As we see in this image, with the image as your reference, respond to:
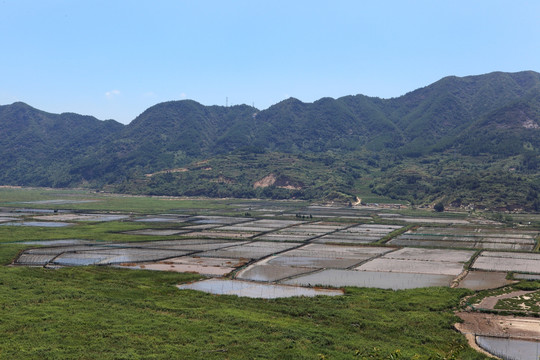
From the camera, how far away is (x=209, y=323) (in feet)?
134

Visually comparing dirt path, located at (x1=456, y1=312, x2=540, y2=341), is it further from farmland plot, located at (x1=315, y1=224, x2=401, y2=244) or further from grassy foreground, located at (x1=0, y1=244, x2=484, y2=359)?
farmland plot, located at (x1=315, y1=224, x2=401, y2=244)

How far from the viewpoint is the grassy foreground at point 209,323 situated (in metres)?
34.8

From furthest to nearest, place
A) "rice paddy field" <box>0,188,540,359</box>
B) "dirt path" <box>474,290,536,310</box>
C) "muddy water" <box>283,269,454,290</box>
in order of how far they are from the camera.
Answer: "muddy water" <box>283,269,454,290</box> → "dirt path" <box>474,290,536,310</box> → "rice paddy field" <box>0,188,540,359</box>

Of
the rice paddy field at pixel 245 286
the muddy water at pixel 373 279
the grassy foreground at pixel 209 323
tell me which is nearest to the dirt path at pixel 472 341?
the rice paddy field at pixel 245 286

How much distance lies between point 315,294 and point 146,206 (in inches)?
5030

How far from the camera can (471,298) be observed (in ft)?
172

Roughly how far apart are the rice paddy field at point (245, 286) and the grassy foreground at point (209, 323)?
0.13 m

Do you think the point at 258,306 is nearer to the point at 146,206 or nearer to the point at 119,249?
the point at 119,249

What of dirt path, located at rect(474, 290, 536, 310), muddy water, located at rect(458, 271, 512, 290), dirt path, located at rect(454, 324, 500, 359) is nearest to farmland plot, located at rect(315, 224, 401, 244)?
muddy water, located at rect(458, 271, 512, 290)

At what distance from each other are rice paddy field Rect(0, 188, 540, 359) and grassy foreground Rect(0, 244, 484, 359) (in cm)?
13

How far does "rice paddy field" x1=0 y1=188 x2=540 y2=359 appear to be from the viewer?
Result: 120 feet

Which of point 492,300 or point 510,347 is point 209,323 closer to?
point 510,347

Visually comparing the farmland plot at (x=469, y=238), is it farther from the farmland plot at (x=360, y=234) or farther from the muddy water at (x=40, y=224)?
the muddy water at (x=40, y=224)

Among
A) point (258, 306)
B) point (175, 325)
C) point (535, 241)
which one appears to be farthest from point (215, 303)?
point (535, 241)
